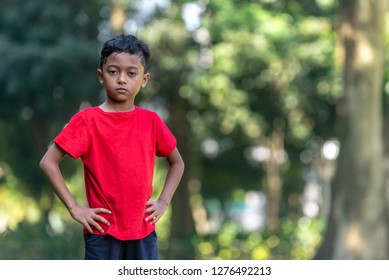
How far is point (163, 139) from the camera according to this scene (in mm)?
4305

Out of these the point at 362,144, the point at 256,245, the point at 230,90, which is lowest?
the point at 256,245

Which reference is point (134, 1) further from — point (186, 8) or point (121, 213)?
point (121, 213)

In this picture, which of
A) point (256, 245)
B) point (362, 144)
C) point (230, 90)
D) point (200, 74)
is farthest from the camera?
point (230, 90)

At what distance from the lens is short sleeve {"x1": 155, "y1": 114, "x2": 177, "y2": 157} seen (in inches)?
168

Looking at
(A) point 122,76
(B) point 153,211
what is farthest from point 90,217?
(A) point 122,76

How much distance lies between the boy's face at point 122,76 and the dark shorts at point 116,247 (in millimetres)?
567

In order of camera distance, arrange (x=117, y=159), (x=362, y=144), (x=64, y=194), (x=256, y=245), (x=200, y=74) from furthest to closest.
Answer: (x=200, y=74)
(x=256, y=245)
(x=362, y=144)
(x=64, y=194)
(x=117, y=159)

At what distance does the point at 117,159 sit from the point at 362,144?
1494cm

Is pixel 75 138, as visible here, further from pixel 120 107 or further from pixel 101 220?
pixel 101 220

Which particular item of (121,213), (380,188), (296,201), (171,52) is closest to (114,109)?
(121,213)

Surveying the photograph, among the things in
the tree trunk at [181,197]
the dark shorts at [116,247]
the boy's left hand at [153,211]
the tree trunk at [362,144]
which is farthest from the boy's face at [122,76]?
the tree trunk at [181,197]

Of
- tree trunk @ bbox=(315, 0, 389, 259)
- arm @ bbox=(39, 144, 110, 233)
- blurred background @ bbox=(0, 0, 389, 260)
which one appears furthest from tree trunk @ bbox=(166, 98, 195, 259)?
arm @ bbox=(39, 144, 110, 233)

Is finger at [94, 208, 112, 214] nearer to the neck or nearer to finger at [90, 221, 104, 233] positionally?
finger at [90, 221, 104, 233]

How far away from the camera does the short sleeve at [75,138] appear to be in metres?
4.16
